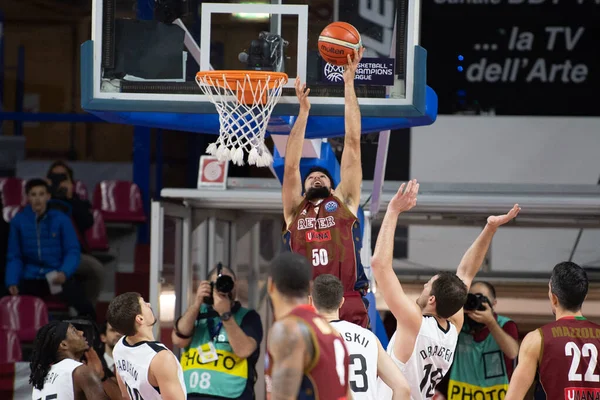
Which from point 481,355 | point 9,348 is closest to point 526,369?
point 481,355

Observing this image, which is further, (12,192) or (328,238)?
(12,192)

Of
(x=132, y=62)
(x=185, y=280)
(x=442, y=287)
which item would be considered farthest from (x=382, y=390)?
(x=185, y=280)

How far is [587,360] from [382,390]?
1205mm

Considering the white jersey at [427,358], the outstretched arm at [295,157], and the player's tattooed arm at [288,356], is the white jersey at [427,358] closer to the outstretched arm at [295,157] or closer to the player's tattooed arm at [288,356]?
the outstretched arm at [295,157]

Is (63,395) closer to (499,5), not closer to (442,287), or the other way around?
(442,287)

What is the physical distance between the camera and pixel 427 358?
5.56 meters

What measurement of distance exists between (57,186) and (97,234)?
4.09 ft

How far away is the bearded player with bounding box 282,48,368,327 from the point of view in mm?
5781

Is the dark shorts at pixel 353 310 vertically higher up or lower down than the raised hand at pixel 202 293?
higher up

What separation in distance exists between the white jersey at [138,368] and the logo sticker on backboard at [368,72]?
183 cm

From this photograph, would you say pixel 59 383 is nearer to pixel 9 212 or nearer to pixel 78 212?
pixel 78 212

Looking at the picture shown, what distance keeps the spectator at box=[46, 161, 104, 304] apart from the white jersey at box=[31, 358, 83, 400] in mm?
4550

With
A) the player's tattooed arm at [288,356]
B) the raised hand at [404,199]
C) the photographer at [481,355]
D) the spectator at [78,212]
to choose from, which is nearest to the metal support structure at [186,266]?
the spectator at [78,212]

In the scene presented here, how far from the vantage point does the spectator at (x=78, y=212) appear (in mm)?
10188
